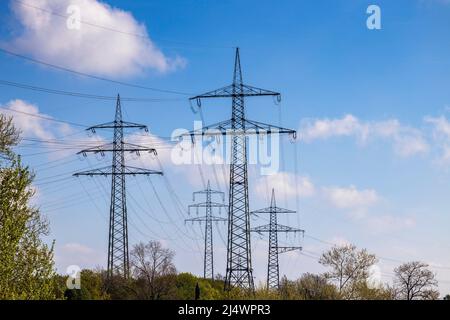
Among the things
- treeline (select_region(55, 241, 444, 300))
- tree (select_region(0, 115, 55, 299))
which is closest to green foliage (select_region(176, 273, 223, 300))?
treeline (select_region(55, 241, 444, 300))

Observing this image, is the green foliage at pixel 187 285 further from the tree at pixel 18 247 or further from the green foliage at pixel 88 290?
the tree at pixel 18 247

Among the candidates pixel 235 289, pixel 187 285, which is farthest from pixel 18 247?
pixel 187 285

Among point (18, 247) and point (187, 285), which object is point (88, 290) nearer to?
point (187, 285)

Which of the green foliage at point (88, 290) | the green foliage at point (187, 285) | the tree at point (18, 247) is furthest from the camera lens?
the green foliage at point (187, 285)

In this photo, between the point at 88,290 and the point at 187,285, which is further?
the point at 187,285

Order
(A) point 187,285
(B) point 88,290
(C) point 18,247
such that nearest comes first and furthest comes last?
(C) point 18,247 → (B) point 88,290 → (A) point 187,285

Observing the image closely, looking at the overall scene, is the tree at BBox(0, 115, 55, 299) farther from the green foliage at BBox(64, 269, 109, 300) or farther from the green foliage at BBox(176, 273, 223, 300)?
the green foliage at BBox(176, 273, 223, 300)

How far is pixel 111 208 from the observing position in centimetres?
5188

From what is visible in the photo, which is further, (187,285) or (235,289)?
(187,285)

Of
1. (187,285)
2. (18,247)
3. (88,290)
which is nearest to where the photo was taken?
(18,247)

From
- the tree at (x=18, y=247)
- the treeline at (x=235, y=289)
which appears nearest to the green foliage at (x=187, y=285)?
the treeline at (x=235, y=289)
